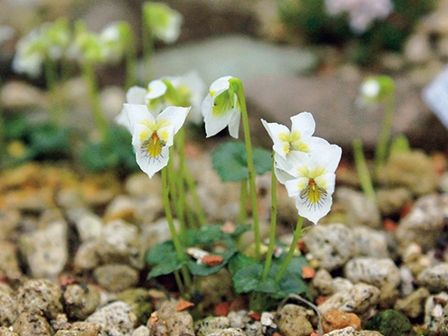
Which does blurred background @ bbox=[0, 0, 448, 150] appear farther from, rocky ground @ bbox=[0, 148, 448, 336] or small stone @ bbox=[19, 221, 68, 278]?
small stone @ bbox=[19, 221, 68, 278]

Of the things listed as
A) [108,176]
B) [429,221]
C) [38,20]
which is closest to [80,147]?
[108,176]

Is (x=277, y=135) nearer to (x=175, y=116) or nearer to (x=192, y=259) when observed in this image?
(x=175, y=116)

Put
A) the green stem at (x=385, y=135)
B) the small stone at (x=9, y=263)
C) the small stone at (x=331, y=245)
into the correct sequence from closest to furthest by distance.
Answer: the small stone at (x=331, y=245)
the small stone at (x=9, y=263)
the green stem at (x=385, y=135)

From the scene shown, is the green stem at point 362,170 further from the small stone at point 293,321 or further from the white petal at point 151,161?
the white petal at point 151,161

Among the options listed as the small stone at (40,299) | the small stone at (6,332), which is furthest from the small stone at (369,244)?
the small stone at (6,332)

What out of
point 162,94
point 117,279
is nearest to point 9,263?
point 117,279

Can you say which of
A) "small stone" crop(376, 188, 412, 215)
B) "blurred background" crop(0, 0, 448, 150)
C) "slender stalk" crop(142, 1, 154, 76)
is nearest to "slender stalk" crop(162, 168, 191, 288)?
"small stone" crop(376, 188, 412, 215)
